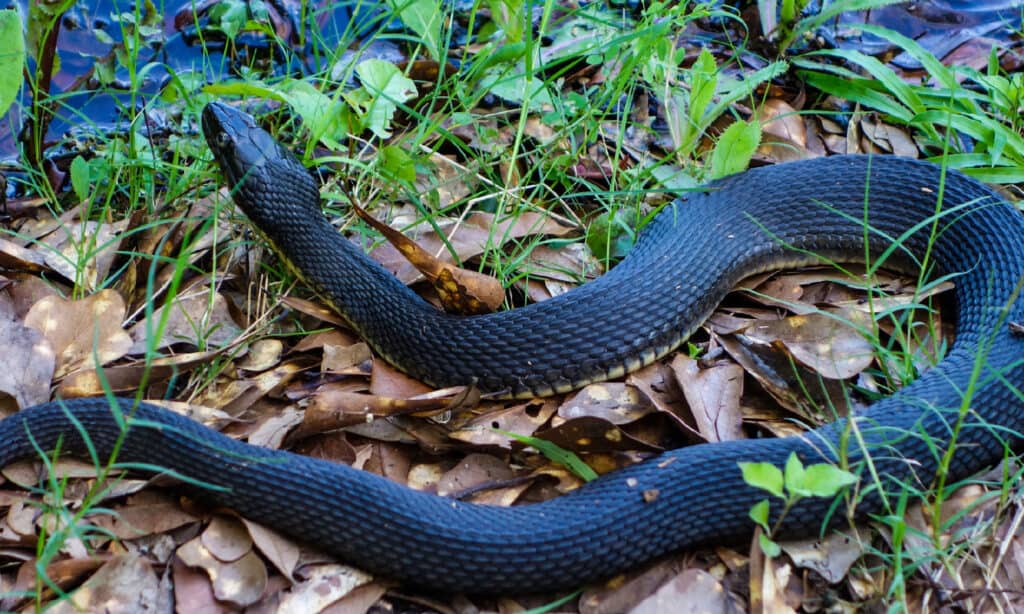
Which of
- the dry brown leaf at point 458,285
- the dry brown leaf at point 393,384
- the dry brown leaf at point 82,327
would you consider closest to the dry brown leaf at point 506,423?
the dry brown leaf at point 393,384

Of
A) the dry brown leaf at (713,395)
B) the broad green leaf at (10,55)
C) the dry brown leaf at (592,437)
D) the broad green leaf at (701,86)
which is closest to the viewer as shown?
the dry brown leaf at (592,437)

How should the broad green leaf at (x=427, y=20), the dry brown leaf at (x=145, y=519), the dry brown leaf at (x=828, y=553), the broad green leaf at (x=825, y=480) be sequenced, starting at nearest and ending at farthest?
the broad green leaf at (x=825, y=480) < the dry brown leaf at (x=828, y=553) < the dry brown leaf at (x=145, y=519) < the broad green leaf at (x=427, y=20)

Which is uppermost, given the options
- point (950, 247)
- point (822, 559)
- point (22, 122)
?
point (22, 122)

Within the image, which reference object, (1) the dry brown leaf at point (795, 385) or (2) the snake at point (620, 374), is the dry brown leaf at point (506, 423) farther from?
(1) the dry brown leaf at point (795, 385)

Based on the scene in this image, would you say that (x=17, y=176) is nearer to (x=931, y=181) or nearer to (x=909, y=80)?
(x=931, y=181)

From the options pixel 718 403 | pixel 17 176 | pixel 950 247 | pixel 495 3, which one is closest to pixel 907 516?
pixel 718 403

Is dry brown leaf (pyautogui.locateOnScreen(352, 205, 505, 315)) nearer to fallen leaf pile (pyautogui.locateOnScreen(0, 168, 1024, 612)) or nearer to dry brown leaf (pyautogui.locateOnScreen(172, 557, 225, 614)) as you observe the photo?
fallen leaf pile (pyautogui.locateOnScreen(0, 168, 1024, 612))

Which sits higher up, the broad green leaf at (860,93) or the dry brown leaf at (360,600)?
the broad green leaf at (860,93)
